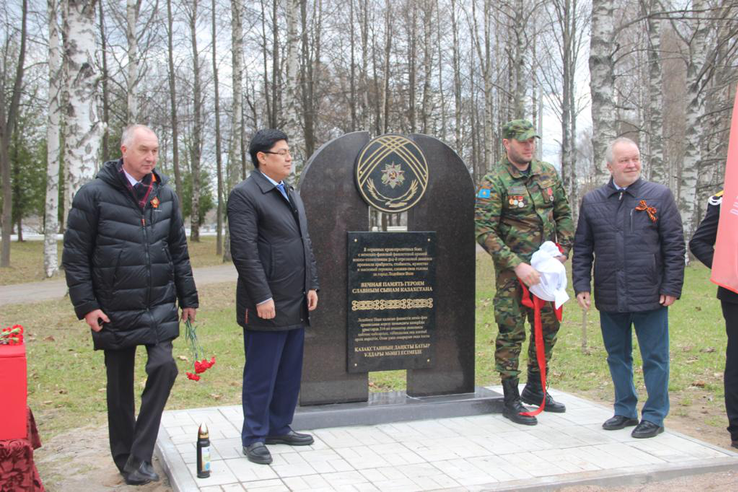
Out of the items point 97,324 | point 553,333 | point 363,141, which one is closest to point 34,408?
point 97,324

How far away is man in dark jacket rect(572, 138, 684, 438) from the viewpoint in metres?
4.98

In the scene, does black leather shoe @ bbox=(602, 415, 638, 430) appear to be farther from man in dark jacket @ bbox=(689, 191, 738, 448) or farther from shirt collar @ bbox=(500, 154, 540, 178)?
shirt collar @ bbox=(500, 154, 540, 178)

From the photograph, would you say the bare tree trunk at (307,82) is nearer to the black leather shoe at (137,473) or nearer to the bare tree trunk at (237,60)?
the bare tree trunk at (237,60)

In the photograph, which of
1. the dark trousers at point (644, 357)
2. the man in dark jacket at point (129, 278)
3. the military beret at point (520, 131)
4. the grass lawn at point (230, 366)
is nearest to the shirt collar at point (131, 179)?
the man in dark jacket at point (129, 278)

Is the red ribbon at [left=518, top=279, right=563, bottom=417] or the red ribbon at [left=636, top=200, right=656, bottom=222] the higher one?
the red ribbon at [left=636, top=200, right=656, bottom=222]

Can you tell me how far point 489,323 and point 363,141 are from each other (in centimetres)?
558

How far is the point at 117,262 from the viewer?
4.06 m

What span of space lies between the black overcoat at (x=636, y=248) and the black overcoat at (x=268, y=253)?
85.6 inches

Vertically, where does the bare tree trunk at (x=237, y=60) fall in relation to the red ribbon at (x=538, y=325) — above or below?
above

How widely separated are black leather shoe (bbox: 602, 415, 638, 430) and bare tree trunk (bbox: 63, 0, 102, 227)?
8.62 m

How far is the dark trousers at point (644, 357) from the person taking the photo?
5078mm

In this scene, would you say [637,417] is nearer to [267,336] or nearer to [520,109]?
[267,336]

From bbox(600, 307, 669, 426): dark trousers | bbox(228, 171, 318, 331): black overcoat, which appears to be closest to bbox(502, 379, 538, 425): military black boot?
bbox(600, 307, 669, 426): dark trousers

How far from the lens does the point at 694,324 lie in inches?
393
